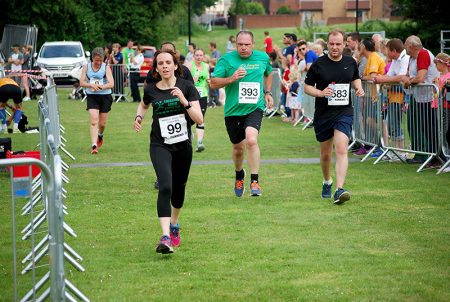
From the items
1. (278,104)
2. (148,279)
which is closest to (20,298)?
(148,279)

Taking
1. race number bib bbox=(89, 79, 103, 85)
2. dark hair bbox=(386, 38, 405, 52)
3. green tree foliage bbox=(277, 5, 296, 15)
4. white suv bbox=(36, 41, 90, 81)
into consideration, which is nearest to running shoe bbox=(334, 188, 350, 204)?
dark hair bbox=(386, 38, 405, 52)

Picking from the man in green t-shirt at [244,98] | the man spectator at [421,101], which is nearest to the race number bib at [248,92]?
the man in green t-shirt at [244,98]

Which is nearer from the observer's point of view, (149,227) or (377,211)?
(149,227)

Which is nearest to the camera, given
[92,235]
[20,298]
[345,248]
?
[20,298]

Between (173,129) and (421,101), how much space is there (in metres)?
6.92

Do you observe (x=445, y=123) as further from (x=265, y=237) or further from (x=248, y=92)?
(x=265, y=237)

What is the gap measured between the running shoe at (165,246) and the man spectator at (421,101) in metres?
7.25

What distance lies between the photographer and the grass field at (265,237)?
25.9 feet

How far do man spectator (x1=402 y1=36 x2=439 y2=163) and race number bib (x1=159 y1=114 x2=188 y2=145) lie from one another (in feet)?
22.2

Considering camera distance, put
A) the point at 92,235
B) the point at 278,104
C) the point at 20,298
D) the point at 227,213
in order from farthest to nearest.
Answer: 1. the point at 278,104
2. the point at 227,213
3. the point at 92,235
4. the point at 20,298

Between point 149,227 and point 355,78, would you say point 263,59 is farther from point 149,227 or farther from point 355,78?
point 149,227

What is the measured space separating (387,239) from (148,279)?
2.68 meters

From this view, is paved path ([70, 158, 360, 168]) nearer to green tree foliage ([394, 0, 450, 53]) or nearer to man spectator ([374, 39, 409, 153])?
man spectator ([374, 39, 409, 153])

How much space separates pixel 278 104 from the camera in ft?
95.5
